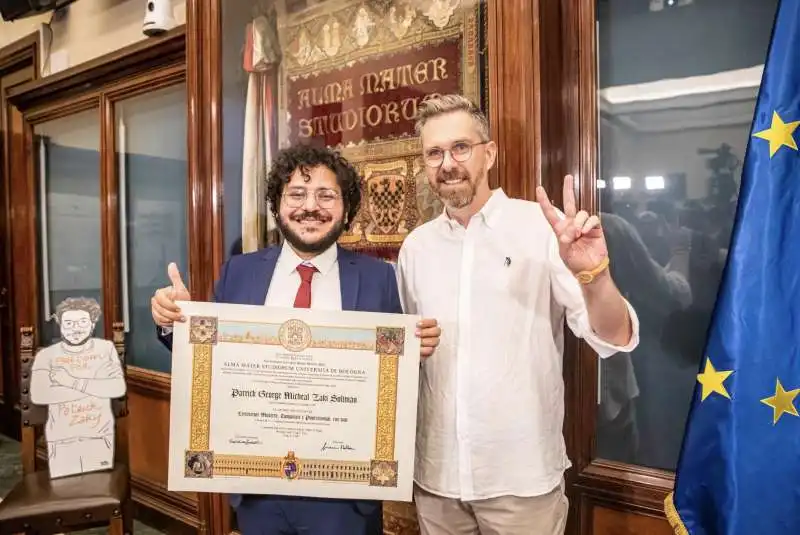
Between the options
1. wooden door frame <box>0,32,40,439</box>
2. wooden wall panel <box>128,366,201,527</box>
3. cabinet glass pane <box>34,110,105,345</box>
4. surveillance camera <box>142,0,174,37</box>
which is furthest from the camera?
wooden door frame <box>0,32,40,439</box>

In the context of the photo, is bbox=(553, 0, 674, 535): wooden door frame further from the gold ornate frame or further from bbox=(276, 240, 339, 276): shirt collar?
bbox=(276, 240, 339, 276): shirt collar

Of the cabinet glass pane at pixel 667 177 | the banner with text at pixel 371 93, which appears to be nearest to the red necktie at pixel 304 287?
the banner with text at pixel 371 93

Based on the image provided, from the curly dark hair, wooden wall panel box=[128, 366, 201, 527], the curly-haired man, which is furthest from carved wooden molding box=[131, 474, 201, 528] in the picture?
the curly dark hair

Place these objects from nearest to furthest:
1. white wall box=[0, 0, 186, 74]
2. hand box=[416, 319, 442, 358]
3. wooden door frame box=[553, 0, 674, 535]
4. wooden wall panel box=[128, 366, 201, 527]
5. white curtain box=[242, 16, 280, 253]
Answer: hand box=[416, 319, 442, 358] → wooden door frame box=[553, 0, 674, 535] → white curtain box=[242, 16, 280, 253] → wooden wall panel box=[128, 366, 201, 527] → white wall box=[0, 0, 186, 74]

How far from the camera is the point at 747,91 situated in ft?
5.47

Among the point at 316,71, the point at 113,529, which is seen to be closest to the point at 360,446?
the point at 113,529

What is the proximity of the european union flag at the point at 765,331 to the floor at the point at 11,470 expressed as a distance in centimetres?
279

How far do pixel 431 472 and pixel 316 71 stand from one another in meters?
1.62

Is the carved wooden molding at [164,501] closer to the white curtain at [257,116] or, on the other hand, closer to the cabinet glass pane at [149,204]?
the cabinet glass pane at [149,204]

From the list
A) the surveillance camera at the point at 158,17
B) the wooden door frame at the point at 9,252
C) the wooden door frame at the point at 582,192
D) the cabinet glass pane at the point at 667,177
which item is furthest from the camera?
the wooden door frame at the point at 9,252

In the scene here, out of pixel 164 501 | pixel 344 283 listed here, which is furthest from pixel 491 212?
pixel 164 501

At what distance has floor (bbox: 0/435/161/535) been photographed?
309 cm

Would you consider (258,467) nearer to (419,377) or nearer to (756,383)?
(419,377)

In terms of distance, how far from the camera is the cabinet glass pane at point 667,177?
5.56ft
